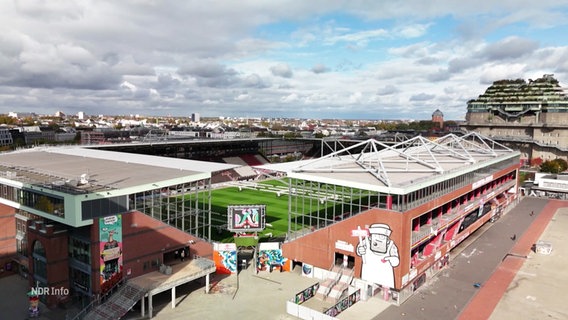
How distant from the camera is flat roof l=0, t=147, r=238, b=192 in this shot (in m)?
35.6

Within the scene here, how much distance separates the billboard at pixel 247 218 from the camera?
42.2 meters

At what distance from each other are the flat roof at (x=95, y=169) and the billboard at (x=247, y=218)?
4.59m

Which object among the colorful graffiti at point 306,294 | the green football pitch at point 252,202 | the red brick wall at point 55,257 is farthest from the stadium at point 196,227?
the green football pitch at point 252,202

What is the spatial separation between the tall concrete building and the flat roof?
96.7m

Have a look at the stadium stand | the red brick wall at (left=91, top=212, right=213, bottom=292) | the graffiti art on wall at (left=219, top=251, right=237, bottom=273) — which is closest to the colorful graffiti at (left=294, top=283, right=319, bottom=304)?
the graffiti art on wall at (left=219, top=251, right=237, bottom=273)

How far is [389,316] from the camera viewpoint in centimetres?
3081

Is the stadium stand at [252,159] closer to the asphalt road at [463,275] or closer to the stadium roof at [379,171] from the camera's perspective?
the stadium roof at [379,171]

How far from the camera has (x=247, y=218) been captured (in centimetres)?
4244

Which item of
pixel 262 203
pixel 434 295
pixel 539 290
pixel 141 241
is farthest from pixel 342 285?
pixel 262 203

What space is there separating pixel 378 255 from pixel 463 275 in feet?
36.4

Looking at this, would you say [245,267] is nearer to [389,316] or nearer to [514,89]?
[389,316]

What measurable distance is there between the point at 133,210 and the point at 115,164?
15.7m

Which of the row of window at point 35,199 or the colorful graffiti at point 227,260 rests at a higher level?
the row of window at point 35,199

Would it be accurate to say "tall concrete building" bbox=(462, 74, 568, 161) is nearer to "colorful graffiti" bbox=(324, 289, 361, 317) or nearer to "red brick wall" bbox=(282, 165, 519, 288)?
"red brick wall" bbox=(282, 165, 519, 288)
